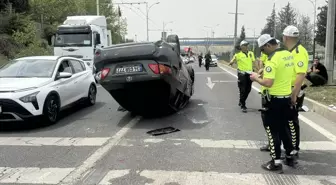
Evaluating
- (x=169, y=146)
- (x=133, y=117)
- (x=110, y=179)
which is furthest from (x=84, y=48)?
(x=110, y=179)

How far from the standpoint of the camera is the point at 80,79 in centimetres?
1041

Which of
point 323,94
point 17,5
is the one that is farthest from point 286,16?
point 323,94

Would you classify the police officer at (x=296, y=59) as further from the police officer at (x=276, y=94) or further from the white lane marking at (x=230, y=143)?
the white lane marking at (x=230, y=143)

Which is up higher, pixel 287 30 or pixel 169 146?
pixel 287 30

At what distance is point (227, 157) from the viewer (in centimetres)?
587

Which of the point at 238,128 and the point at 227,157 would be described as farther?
the point at 238,128

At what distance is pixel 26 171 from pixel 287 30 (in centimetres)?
401

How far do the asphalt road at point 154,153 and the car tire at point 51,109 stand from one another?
0.17 meters

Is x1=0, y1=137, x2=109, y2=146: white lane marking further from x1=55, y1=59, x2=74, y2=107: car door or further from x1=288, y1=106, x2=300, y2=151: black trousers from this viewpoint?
x1=288, y1=106, x2=300, y2=151: black trousers

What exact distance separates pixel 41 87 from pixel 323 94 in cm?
793

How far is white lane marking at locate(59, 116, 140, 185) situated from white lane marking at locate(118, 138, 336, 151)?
0.68ft

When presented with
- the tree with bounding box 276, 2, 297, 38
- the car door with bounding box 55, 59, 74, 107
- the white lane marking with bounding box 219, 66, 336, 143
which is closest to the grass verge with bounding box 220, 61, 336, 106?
the white lane marking with bounding box 219, 66, 336, 143

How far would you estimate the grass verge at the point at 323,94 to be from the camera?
1046 centimetres

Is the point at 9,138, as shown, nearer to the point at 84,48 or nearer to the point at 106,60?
the point at 106,60
